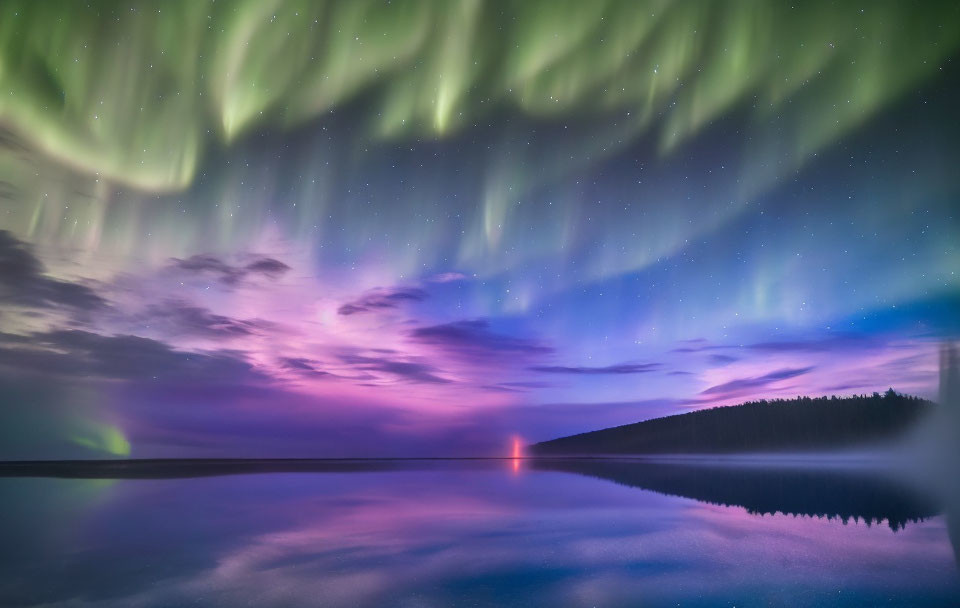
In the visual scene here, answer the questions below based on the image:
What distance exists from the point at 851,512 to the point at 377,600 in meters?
24.3

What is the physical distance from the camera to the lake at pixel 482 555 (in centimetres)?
1172

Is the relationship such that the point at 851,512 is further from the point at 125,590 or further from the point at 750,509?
the point at 125,590

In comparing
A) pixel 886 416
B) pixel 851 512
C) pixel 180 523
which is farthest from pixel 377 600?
pixel 886 416

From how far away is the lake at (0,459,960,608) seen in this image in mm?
11719

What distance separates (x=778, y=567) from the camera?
46.7 feet

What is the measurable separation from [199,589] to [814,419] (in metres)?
205

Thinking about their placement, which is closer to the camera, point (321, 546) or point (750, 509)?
point (321, 546)

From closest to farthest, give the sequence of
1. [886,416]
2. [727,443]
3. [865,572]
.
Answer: [865,572] < [886,416] < [727,443]

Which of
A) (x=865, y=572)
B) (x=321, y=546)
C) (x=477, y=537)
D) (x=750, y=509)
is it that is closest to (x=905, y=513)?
(x=750, y=509)

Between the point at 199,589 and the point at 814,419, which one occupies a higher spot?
the point at 814,419

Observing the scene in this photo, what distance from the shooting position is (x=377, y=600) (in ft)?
36.7

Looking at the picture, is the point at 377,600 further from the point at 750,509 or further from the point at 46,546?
the point at 750,509

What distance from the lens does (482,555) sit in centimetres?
1574

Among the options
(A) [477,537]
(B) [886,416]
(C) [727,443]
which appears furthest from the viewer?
(C) [727,443]
